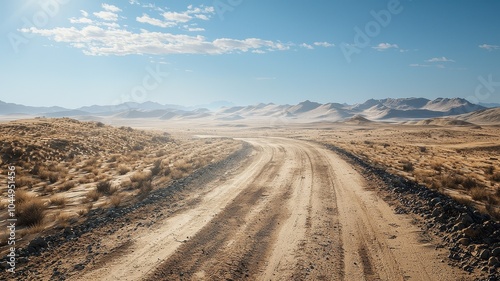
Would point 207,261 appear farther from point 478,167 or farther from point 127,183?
point 478,167

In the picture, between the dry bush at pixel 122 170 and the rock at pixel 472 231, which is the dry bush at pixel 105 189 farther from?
the rock at pixel 472 231

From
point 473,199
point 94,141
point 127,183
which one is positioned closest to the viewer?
point 473,199

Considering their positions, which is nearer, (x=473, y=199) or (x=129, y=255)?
(x=129, y=255)

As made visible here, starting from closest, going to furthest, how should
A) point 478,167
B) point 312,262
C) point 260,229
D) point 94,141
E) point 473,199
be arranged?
point 312,262, point 260,229, point 473,199, point 478,167, point 94,141

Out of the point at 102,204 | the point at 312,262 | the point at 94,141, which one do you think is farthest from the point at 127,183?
the point at 94,141

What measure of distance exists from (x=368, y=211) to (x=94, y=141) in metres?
27.3

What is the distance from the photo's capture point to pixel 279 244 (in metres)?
7.14

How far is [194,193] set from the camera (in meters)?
12.1

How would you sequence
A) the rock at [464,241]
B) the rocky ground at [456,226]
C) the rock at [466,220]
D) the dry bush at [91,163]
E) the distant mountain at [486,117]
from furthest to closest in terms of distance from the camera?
the distant mountain at [486,117]
the dry bush at [91,163]
the rock at [466,220]
the rock at [464,241]
the rocky ground at [456,226]

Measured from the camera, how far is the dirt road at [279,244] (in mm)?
5828

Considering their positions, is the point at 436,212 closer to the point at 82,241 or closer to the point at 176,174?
the point at 82,241

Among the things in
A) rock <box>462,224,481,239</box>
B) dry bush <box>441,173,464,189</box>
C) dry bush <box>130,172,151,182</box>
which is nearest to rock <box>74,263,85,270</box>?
dry bush <box>130,172,151,182</box>

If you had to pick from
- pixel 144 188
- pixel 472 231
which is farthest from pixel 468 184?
pixel 144 188

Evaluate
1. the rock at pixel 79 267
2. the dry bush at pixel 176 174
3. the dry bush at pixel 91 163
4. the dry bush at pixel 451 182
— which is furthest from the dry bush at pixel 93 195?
the dry bush at pixel 451 182
